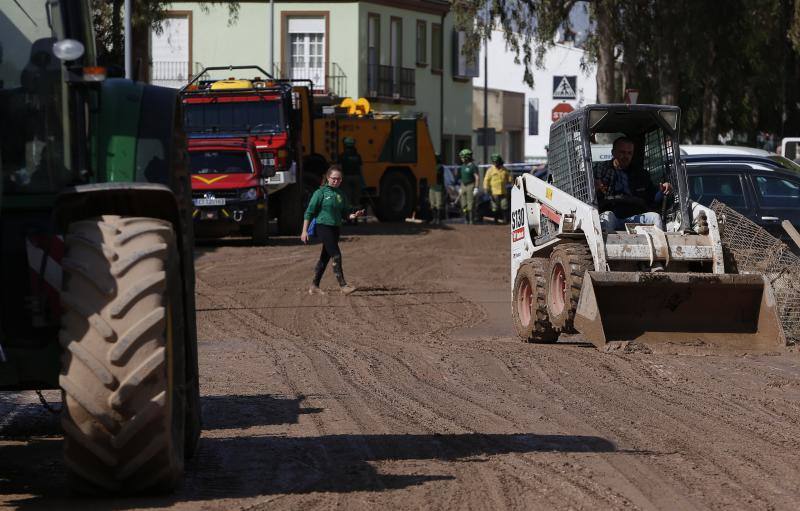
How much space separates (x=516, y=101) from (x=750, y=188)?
56.6m

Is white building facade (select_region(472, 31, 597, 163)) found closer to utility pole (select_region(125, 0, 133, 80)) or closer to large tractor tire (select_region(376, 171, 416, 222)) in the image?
large tractor tire (select_region(376, 171, 416, 222))

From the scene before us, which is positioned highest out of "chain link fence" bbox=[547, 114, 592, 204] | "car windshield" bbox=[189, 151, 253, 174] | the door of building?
the door of building

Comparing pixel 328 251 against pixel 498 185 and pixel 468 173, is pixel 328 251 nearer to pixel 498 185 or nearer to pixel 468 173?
pixel 498 185

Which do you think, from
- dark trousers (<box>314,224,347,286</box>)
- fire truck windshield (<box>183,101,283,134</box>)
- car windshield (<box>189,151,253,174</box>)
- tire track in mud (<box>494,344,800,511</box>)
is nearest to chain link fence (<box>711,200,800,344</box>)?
tire track in mud (<box>494,344,800,511</box>)

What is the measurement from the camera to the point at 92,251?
5938mm

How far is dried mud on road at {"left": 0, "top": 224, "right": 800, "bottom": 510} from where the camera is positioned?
275 inches

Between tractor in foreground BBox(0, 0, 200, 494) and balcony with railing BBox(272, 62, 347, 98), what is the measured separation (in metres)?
48.4

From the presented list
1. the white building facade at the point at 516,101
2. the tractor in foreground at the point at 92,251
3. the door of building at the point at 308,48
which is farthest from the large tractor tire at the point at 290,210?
the white building facade at the point at 516,101

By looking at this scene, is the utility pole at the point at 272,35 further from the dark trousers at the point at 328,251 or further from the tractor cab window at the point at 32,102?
the tractor cab window at the point at 32,102

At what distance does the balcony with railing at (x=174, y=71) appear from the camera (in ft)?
181

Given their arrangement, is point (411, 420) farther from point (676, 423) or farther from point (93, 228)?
point (93, 228)

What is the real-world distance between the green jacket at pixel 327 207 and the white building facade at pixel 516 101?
48341mm

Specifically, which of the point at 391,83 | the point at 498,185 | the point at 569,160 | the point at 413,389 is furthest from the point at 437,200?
the point at 413,389

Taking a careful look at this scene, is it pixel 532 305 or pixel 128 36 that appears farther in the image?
pixel 128 36
